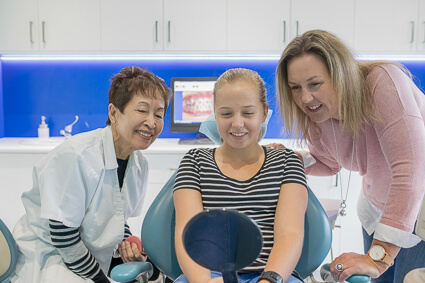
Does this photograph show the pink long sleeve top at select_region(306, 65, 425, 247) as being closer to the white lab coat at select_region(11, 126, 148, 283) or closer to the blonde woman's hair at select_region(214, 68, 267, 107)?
the blonde woman's hair at select_region(214, 68, 267, 107)

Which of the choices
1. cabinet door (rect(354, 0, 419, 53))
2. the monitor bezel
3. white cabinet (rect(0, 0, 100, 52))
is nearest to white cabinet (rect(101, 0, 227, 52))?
white cabinet (rect(0, 0, 100, 52))

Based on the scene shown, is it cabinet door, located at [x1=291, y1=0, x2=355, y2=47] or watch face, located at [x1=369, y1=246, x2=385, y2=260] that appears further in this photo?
cabinet door, located at [x1=291, y1=0, x2=355, y2=47]

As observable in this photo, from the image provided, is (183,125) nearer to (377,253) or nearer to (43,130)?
(43,130)

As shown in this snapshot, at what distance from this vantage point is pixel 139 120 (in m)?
1.31

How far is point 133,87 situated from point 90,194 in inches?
14.8

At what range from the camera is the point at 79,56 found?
3.17 metres

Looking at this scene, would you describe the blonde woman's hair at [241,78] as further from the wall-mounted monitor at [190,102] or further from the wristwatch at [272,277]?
the wall-mounted monitor at [190,102]

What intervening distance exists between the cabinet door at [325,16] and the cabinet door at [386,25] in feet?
0.21

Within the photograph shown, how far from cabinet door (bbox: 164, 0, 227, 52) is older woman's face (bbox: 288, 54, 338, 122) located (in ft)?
Answer: 5.89

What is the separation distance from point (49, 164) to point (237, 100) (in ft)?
1.99

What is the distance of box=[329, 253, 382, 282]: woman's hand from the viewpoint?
1031mm

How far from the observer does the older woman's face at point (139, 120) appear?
1.31 meters

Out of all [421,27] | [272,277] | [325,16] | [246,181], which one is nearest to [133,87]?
[246,181]

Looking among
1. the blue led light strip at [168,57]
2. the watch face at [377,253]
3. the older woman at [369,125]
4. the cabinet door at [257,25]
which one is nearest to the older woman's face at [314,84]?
the older woman at [369,125]
